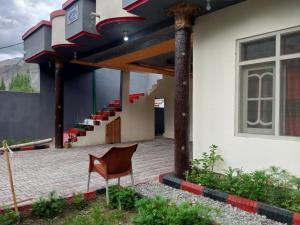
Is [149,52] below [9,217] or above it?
above

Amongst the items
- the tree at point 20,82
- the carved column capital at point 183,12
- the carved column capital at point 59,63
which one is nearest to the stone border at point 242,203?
the carved column capital at point 183,12

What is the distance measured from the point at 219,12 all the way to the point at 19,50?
10.9 metres

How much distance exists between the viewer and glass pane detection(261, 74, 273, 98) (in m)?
4.18

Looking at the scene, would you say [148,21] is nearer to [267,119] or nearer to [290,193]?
[267,119]

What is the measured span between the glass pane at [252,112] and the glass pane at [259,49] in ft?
2.44

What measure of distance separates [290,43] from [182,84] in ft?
5.55

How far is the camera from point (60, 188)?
4555 millimetres

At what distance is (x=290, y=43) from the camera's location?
395 cm

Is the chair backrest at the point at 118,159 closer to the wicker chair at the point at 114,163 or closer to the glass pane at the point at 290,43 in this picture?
the wicker chair at the point at 114,163

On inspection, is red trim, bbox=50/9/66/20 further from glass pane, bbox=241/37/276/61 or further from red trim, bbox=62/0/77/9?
glass pane, bbox=241/37/276/61

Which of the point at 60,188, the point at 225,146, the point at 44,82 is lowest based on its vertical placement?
the point at 60,188

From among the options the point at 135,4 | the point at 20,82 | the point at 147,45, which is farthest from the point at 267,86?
the point at 20,82

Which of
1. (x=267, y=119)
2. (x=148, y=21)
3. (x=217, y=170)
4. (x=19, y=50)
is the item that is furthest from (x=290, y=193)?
(x=19, y=50)

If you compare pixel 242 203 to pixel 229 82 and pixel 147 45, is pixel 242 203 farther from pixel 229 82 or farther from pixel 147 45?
pixel 147 45
